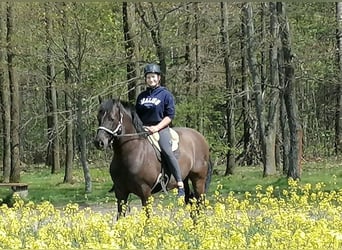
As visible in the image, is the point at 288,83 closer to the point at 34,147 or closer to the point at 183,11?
the point at 183,11

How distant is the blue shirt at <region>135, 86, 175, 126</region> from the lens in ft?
30.3

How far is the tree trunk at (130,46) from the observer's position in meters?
20.5

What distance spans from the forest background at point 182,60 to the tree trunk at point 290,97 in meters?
0.03

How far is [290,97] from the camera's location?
18297 mm

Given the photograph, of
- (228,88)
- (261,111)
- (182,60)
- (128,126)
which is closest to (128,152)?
(128,126)

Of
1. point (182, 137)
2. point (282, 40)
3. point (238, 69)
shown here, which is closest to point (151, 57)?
Result: point (282, 40)

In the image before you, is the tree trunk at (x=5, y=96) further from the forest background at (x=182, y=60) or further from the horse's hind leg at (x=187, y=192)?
the horse's hind leg at (x=187, y=192)

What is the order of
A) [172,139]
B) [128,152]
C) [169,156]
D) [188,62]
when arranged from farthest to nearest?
[188,62], [172,139], [169,156], [128,152]

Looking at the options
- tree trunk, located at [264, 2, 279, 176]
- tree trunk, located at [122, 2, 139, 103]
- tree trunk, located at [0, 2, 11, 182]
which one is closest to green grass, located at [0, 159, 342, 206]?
tree trunk, located at [264, 2, 279, 176]

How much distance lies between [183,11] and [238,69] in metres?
6.33

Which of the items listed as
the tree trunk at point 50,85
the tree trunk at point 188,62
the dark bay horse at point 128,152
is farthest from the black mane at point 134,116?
the tree trunk at point 188,62

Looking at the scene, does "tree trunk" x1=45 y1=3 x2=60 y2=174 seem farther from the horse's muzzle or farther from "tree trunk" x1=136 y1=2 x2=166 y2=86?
the horse's muzzle

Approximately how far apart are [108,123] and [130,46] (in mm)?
11711

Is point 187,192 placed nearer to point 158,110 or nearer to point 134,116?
point 134,116
